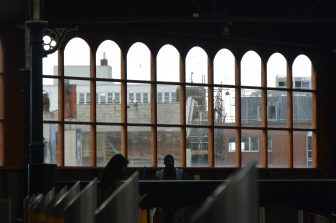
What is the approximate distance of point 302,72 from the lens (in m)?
22.1

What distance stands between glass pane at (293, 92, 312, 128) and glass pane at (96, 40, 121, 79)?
4.58 meters

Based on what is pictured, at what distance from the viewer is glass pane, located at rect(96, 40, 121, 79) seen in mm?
19547

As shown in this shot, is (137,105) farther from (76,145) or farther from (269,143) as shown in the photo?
(269,143)

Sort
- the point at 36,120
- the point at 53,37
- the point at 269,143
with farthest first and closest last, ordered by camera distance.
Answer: the point at 269,143 < the point at 53,37 < the point at 36,120

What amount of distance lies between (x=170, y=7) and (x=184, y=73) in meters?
1.50

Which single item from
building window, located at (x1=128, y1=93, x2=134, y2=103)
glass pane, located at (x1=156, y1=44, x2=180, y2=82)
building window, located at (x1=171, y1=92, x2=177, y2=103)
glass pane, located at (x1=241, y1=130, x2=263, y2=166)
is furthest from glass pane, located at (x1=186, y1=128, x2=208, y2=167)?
building window, located at (x1=128, y1=93, x2=134, y2=103)

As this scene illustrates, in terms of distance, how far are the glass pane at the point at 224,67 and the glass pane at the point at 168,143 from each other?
57.9 inches

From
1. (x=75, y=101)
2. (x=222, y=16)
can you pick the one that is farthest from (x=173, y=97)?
(x=222, y=16)

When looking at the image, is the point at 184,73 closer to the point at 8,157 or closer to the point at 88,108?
the point at 88,108

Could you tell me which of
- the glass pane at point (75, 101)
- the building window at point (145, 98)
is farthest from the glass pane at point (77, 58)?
the building window at point (145, 98)

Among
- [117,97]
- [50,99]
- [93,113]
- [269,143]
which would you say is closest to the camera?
[50,99]

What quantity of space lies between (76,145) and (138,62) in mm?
2260

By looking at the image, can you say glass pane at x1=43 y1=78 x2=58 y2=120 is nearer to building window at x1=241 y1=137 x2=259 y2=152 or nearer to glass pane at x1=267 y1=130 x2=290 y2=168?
building window at x1=241 y1=137 x2=259 y2=152

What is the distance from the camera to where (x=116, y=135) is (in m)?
19.8
